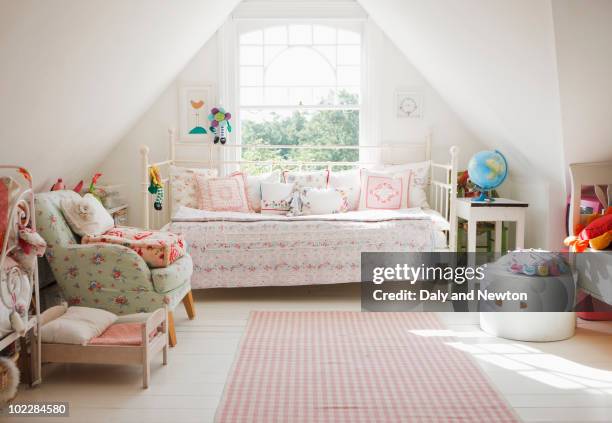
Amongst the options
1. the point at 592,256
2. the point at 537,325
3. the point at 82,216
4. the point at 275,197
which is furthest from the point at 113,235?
the point at 592,256

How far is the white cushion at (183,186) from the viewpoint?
468 centimetres

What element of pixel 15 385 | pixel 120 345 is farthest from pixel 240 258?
pixel 15 385

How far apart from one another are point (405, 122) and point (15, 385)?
3.63 m

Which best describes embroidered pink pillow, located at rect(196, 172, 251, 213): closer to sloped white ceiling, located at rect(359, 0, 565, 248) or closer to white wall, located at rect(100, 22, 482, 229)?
white wall, located at rect(100, 22, 482, 229)

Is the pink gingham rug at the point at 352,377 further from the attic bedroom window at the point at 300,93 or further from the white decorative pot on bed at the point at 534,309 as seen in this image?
the attic bedroom window at the point at 300,93

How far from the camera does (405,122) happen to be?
5098 millimetres

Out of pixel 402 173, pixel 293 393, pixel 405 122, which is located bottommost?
pixel 293 393

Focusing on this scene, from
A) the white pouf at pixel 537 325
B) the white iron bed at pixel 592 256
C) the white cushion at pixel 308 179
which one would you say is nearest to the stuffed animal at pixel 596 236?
the white iron bed at pixel 592 256

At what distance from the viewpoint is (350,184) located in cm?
480

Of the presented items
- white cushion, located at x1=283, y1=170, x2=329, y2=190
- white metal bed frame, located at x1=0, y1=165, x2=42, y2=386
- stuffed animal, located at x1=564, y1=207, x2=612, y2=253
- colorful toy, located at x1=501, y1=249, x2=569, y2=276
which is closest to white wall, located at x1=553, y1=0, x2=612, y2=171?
stuffed animal, located at x1=564, y1=207, x2=612, y2=253

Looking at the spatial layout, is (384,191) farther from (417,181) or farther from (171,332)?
(171,332)

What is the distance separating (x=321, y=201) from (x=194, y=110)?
138 centimetres

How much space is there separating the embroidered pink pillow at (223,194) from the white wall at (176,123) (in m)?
0.67

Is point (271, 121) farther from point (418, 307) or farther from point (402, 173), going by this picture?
point (418, 307)
